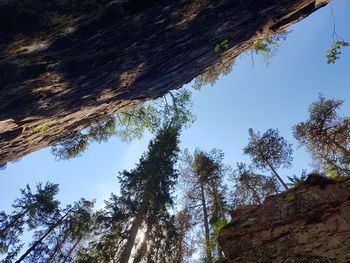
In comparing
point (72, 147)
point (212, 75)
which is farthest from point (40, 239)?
point (212, 75)

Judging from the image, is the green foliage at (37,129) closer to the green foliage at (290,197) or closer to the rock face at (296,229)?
the rock face at (296,229)

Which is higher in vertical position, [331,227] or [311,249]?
[331,227]

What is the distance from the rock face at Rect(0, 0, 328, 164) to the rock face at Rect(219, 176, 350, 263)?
656cm

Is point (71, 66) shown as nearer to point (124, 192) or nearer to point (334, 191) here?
point (334, 191)

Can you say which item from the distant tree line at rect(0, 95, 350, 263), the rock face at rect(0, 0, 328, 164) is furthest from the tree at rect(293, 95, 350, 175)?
the rock face at rect(0, 0, 328, 164)

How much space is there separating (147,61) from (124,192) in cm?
1297

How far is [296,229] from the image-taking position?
314 inches

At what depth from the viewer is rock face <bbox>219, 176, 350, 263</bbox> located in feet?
23.1

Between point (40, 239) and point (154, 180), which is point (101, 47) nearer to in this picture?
point (154, 180)

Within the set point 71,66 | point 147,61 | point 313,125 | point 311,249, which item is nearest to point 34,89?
point 71,66

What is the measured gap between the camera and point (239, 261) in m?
7.91

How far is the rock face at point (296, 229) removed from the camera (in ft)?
23.1

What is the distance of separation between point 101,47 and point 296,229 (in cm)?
823

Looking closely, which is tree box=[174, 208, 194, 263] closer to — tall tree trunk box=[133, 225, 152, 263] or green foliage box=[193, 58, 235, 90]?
tall tree trunk box=[133, 225, 152, 263]
